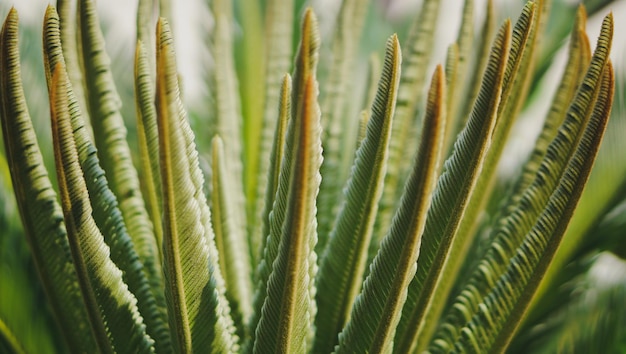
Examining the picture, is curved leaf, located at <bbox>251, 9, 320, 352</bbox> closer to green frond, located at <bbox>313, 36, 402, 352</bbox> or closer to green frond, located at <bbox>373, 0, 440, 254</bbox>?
green frond, located at <bbox>313, 36, 402, 352</bbox>

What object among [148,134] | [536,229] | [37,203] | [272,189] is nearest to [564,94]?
[536,229]

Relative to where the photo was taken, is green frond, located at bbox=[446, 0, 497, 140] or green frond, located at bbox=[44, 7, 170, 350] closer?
green frond, located at bbox=[44, 7, 170, 350]

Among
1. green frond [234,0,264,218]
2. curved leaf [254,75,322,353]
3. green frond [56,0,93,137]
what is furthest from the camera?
green frond [234,0,264,218]

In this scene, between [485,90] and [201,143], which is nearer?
[485,90]

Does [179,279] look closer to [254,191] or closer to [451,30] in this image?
[254,191]

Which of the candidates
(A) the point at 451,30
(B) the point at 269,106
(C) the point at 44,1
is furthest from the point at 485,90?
(A) the point at 451,30

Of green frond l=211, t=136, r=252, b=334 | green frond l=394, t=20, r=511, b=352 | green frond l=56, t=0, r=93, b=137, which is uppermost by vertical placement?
green frond l=56, t=0, r=93, b=137

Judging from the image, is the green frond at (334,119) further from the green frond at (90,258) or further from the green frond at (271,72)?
the green frond at (90,258)

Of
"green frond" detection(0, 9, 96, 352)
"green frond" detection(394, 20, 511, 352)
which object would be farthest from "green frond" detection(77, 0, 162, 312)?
"green frond" detection(394, 20, 511, 352)

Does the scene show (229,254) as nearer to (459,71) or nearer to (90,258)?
(90,258)
